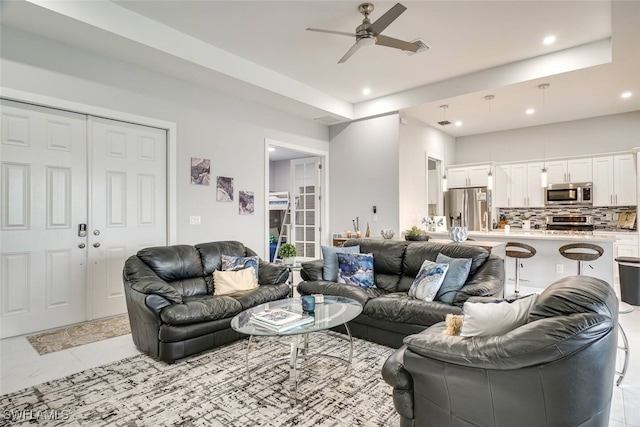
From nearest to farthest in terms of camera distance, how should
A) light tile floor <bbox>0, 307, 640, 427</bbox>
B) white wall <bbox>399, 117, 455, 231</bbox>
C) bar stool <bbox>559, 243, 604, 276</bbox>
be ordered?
1. light tile floor <bbox>0, 307, 640, 427</bbox>
2. bar stool <bbox>559, 243, 604, 276</bbox>
3. white wall <bbox>399, 117, 455, 231</bbox>

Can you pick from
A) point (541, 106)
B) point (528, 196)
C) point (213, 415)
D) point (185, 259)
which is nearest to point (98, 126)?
point (185, 259)

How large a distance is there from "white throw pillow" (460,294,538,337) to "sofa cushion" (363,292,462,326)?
1205 millimetres

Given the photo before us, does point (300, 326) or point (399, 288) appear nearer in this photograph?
point (300, 326)

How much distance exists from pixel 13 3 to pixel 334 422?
4.17m

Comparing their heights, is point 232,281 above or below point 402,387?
above

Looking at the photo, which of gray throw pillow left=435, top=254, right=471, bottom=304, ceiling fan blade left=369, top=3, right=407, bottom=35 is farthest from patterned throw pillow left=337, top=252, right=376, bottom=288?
ceiling fan blade left=369, top=3, right=407, bottom=35

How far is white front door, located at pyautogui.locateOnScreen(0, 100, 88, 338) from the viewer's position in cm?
337

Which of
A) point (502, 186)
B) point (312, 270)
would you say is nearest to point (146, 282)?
point (312, 270)

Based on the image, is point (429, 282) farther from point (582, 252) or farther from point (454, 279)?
point (582, 252)

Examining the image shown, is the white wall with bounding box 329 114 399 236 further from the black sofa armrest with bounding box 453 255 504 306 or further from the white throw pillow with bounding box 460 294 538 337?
the white throw pillow with bounding box 460 294 538 337

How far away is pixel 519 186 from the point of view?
716 centimetres

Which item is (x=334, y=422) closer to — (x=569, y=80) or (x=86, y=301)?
(x=86, y=301)

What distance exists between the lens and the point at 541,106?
5.81 meters

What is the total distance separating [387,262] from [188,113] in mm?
3283
